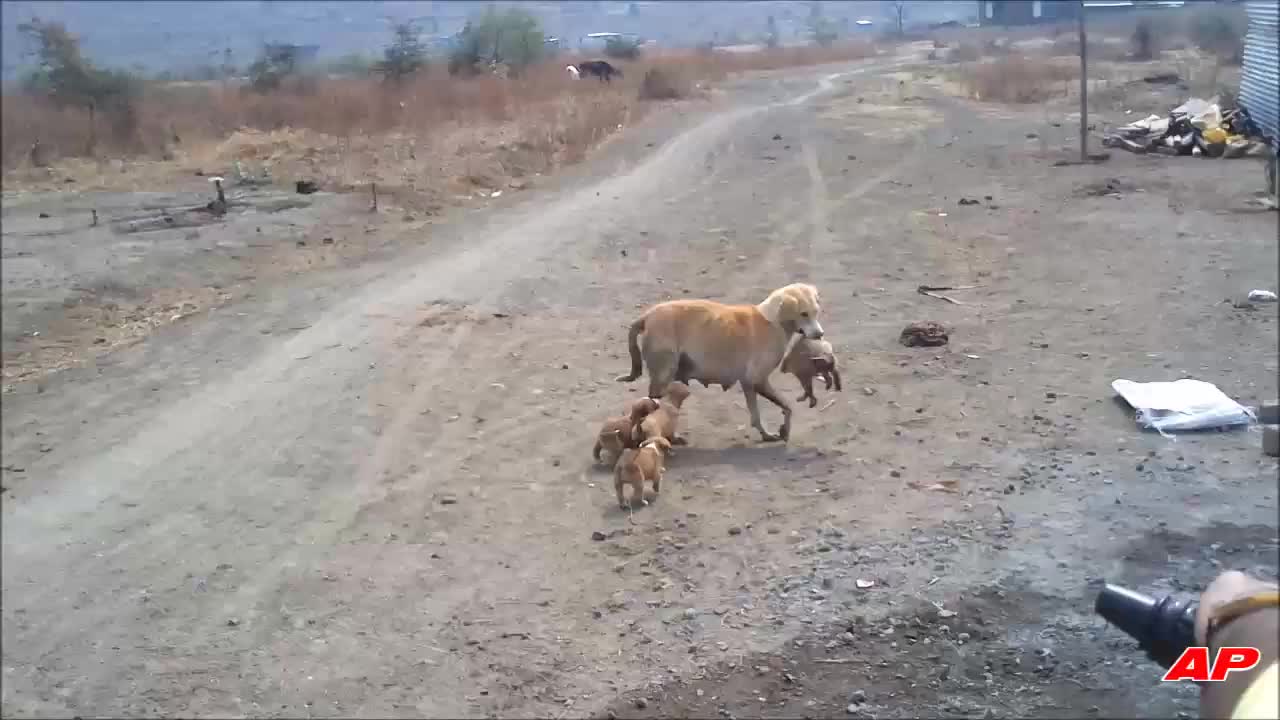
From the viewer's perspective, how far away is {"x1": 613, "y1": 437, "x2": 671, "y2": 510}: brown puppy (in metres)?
5.63

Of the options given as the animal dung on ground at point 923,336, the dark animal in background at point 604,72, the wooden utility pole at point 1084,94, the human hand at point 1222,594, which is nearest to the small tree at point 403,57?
Answer: the dark animal in background at point 604,72

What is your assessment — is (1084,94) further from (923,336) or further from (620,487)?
(620,487)

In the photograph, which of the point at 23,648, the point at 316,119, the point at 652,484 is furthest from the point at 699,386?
the point at 23,648

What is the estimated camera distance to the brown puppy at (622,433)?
20.0ft

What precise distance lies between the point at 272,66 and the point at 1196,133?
4.30m

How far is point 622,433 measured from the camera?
240 inches

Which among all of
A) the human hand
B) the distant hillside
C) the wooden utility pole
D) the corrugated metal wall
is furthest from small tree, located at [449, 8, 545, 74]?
the human hand

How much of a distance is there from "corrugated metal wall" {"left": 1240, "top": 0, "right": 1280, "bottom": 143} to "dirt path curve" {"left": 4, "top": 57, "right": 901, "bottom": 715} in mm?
2604

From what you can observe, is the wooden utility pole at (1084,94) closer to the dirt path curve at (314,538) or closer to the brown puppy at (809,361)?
the brown puppy at (809,361)

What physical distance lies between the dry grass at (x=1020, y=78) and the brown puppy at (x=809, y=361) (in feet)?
8.57

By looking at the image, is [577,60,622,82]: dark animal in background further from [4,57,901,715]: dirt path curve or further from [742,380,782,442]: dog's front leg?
[742,380,782,442]: dog's front leg

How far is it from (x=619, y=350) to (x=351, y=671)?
4.87m

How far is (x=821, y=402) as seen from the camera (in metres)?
7.24

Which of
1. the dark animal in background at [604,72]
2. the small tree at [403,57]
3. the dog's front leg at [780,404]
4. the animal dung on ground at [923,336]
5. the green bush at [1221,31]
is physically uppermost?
the small tree at [403,57]
